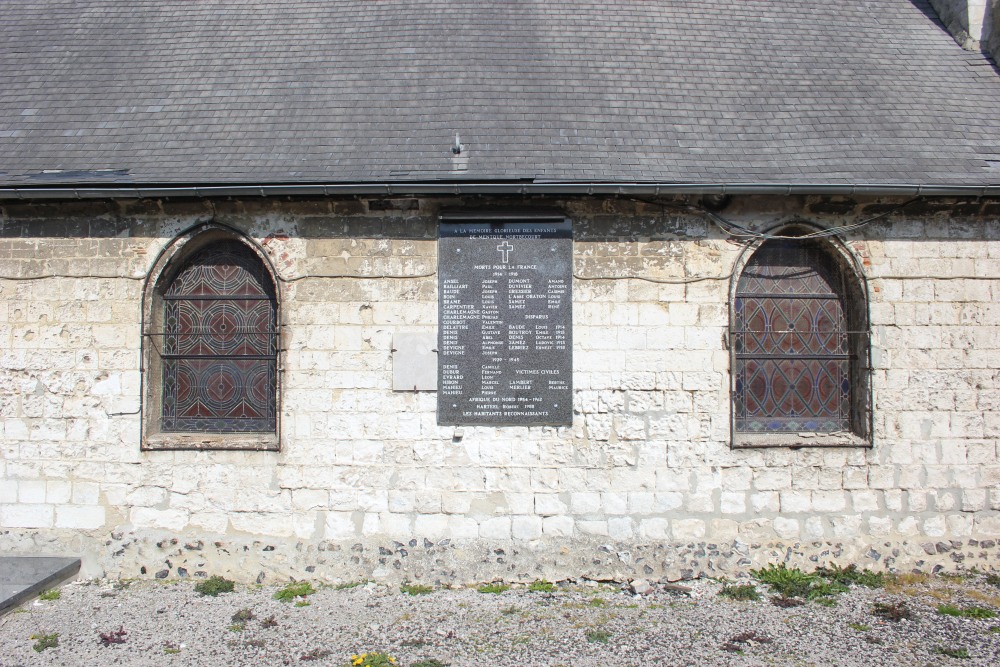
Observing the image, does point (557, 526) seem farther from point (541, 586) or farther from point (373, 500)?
point (373, 500)

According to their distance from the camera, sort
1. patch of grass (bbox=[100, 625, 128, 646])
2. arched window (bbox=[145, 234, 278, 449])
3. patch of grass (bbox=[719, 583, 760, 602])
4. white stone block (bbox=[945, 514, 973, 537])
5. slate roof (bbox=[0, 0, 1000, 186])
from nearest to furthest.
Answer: patch of grass (bbox=[100, 625, 128, 646]), patch of grass (bbox=[719, 583, 760, 602]), white stone block (bbox=[945, 514, 973, 537]), slate roof (bbox=[0, 0, 1000, 186]), arched window (bbox=[145, 234, 278, 449])

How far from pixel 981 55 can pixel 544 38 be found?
14.9 feet

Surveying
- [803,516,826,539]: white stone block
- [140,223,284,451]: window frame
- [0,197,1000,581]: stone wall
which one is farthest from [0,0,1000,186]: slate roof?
[803,516,826,539]: white stone block

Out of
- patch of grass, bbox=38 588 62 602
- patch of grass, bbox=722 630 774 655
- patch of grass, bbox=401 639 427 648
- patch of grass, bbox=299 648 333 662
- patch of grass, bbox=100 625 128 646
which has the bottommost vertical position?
patch of grass, bbox=100 625 128 646

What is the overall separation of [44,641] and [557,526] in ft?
11.5

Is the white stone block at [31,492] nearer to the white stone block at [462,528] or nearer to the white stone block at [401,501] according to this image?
the white stone block at [401,501]

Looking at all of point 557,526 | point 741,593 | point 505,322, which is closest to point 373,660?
point 557,526

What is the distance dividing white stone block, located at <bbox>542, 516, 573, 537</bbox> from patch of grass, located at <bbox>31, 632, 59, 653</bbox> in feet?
11.0

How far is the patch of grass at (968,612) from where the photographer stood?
4199mm

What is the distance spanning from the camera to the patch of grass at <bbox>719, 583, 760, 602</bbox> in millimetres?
4469

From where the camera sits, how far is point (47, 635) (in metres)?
3.97

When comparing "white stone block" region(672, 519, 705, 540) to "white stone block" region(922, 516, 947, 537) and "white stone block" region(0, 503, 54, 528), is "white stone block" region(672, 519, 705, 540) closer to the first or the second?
"white stone block" region(922, 516, 947, 537)

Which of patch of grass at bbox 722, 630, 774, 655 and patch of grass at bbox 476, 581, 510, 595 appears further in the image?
patch of grass at bbox 476, 581, 510, 595

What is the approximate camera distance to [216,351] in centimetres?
512
